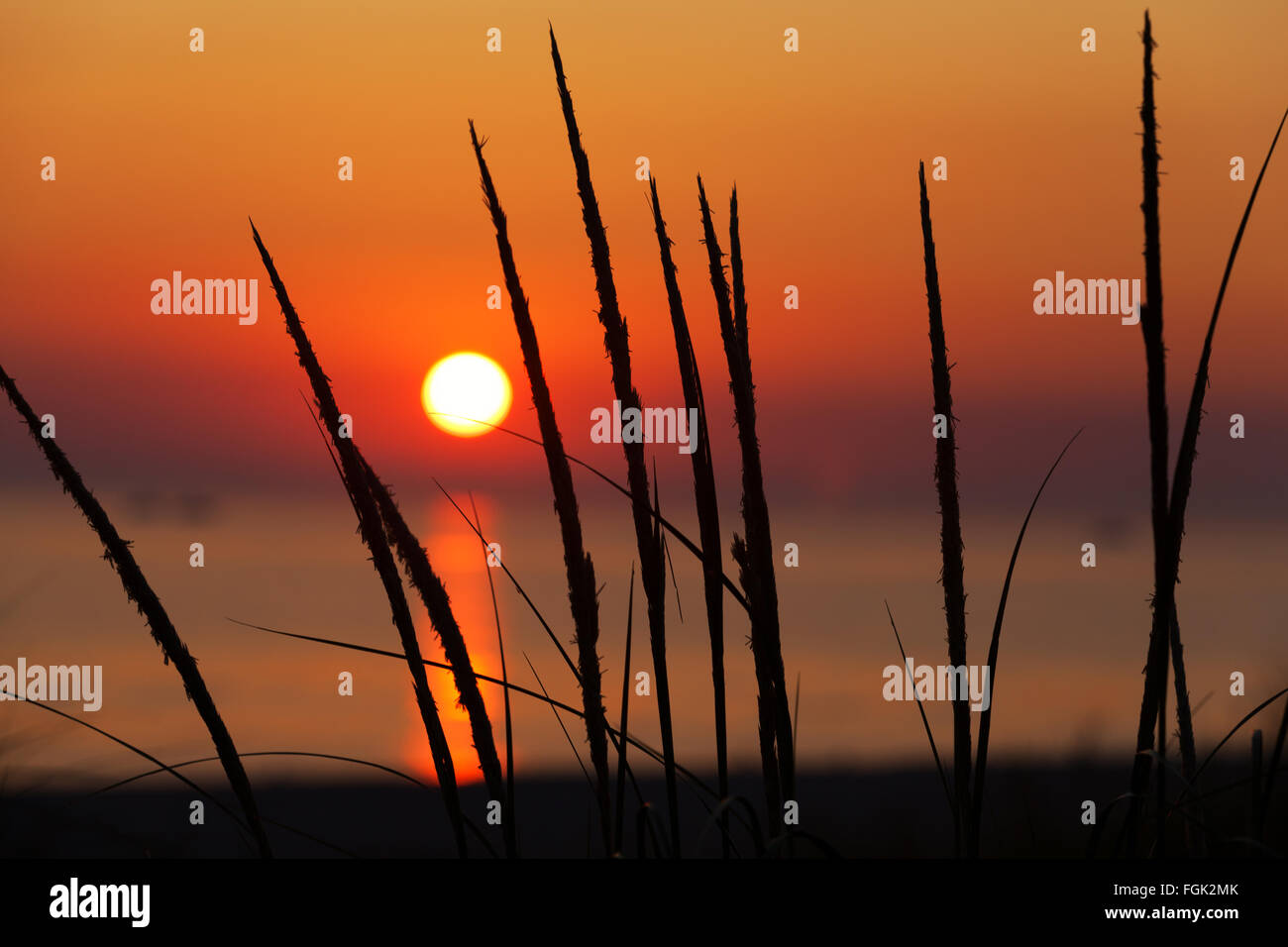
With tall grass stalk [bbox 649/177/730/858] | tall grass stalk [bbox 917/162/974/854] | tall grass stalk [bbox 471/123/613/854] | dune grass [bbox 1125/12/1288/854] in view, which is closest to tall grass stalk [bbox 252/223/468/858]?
tall grass stalk [bbox 471/123/613/854]

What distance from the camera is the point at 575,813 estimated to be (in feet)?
33.1

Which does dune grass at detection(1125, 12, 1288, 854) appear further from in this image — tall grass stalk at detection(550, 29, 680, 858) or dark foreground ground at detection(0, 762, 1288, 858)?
dark foreground ground at detection(0, 762, 1288, 858)

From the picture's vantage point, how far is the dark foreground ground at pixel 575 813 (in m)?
6.10

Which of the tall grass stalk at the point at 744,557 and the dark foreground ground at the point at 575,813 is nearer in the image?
the tall grass stalk at the point at 744,557

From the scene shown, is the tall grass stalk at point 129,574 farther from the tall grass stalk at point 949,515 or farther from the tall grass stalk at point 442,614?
the tall grass stalk at point 949,515

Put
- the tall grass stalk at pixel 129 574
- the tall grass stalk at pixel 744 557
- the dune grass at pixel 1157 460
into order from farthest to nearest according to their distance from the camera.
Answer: the tall grass stalk at pixel 744 557 → the tall grass stalk at pixel 129 574 → the dune grass at pixel 1157 460

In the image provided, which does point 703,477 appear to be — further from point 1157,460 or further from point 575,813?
point 575,813

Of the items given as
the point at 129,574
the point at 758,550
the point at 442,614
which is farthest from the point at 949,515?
the point at 129,574

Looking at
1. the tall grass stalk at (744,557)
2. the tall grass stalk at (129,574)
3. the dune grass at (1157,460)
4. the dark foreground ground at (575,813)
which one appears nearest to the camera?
the dune grass at (1157,460)

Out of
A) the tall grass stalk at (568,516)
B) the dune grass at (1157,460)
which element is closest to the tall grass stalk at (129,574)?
the tall grass stalk at (568,516)

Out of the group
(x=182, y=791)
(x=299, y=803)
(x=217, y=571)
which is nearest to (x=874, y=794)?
(x=299, y=803)
